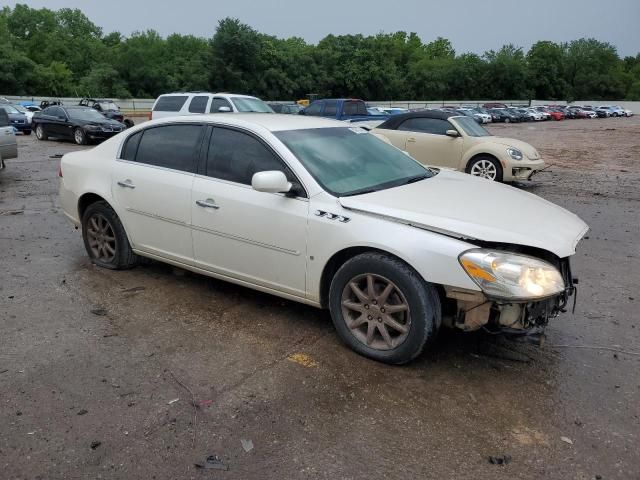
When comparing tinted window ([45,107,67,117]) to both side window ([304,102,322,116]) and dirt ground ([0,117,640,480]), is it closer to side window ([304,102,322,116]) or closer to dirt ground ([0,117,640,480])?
side window ([304,102,322,116])

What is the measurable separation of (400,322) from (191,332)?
1.61 m

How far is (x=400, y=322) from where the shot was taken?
11.8 feet

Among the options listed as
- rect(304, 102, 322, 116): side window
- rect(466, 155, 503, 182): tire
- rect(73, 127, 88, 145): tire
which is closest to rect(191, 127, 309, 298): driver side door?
rect(466, 155, 503, 182): tire

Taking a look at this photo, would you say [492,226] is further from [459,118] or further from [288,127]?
[459,118]

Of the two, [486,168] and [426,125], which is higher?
[426,125]

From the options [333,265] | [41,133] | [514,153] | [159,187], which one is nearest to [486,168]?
[514,153]

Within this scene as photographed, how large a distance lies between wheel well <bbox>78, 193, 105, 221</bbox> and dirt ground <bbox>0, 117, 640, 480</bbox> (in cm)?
69

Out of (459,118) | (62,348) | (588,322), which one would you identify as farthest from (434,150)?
(62,348)

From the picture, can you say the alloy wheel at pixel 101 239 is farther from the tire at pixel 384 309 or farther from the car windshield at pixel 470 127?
the car windshield at pixel 470 127

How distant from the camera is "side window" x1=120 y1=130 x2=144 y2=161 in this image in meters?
5.13

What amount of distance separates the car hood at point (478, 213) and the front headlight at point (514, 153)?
7.17 meters

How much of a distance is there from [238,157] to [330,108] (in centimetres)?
1627

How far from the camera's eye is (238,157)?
14.4 feet

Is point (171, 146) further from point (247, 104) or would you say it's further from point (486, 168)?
point (247, 104)
